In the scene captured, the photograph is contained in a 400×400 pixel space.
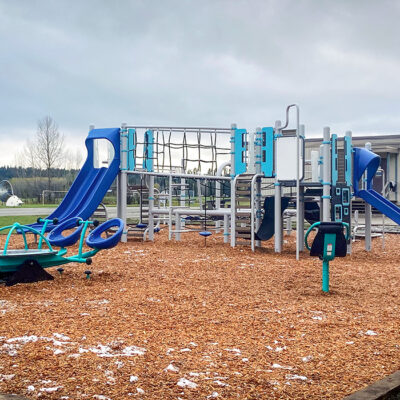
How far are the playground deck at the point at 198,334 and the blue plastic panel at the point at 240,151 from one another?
4498 millimetres

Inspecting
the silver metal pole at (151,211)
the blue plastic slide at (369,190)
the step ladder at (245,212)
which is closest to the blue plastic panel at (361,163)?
the blue plastic slide at (369,190)

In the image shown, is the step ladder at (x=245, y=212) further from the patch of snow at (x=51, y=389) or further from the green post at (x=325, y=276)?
the patch of snow at (x=51, y=389)

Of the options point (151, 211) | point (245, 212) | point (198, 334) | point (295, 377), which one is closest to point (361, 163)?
point (245, 212)

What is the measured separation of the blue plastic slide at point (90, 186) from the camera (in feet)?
43.1

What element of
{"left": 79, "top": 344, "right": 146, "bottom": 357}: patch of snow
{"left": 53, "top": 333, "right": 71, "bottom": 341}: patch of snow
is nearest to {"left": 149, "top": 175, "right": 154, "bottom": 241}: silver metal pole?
{"left": 53, "top": 333, "right": 71, "bottom": 341}: patch of snow

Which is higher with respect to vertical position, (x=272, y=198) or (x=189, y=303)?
(x=272, y=198)

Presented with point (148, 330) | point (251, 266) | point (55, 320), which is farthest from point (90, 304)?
point (251, 266)

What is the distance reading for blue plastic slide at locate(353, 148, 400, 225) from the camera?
12102 millimetres

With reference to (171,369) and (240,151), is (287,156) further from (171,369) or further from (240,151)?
(171,369)

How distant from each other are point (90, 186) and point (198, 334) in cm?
950

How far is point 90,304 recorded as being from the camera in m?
6.29

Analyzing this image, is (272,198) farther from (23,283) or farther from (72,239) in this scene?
(23,283)

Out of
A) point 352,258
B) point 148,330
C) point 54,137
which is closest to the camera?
point 148,330

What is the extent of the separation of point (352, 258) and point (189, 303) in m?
6.19
